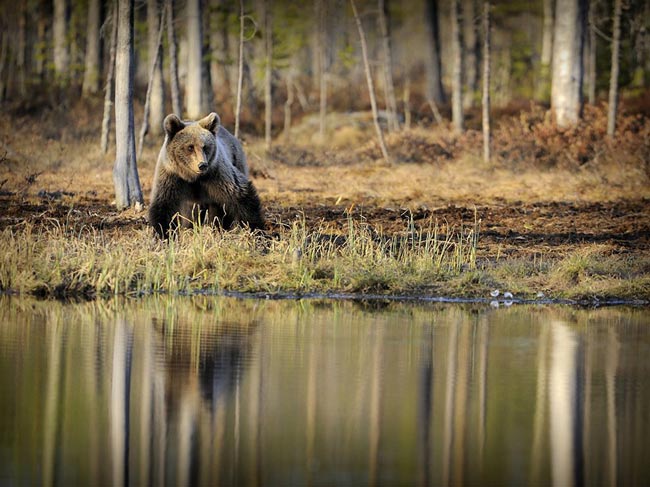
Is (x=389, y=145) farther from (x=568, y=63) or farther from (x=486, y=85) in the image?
(x=568, y=63)

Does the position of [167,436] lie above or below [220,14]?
below

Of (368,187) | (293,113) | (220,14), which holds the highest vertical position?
(220,14)

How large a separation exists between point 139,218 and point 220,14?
1048 inches

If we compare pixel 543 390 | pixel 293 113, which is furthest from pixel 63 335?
pixel 293 113

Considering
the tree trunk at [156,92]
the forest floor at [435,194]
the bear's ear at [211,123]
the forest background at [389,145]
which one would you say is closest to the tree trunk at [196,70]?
the forest background at [389,145]

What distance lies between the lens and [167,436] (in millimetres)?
6758

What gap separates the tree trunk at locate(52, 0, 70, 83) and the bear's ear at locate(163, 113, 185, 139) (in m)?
26.4

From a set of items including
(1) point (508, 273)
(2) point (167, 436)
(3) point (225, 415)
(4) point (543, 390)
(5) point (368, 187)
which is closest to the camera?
(2) point (167, 436)

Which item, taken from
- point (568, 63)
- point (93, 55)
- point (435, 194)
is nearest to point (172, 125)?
point (435, 194)

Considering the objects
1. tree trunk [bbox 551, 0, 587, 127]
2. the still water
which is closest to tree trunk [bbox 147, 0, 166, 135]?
tree trunk [bbox 551, 0, 587, 127]

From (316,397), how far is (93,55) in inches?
1377

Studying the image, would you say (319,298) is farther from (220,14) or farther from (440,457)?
(220,14)

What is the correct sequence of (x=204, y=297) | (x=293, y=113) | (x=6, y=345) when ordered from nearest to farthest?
1. (x=6, y=345)
2. (x=204, y=297)
3. (x=293, y=113)

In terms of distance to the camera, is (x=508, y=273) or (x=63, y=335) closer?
(x=63, y=335)
